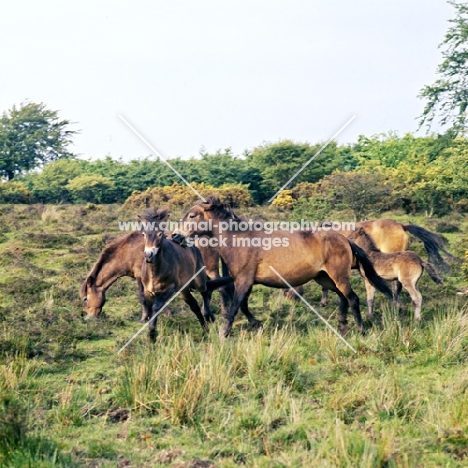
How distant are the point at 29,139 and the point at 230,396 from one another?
143 ft

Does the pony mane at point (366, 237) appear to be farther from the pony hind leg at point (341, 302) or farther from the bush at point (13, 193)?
the bush at point (13, 193)

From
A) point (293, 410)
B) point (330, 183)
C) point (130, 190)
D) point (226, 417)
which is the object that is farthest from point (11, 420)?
point (130, 190)

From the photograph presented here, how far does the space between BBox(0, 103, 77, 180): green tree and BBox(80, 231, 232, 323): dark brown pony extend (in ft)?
123

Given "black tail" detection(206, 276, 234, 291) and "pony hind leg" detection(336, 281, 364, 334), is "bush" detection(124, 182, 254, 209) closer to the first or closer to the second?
"black tail" detection(206, 276, 234, 291)

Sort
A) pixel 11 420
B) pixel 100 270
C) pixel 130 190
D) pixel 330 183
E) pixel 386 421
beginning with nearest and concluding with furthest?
1. pixel 11 420
2. pixel 386 421
3. pixel 100 270
4. pixel 330 183
5. pixel 130 190

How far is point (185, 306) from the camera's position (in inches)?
476

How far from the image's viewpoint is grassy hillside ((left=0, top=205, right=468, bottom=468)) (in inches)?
221

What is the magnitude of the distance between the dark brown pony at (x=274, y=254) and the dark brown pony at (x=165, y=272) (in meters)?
0.47

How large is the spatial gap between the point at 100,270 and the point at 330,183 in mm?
17453

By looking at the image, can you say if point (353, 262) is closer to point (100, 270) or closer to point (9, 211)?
point (100, 270)

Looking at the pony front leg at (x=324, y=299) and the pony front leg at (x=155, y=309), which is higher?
the pony front leg at (x=155, y=309)

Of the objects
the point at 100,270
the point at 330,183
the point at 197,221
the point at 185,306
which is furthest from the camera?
the point at 330,183

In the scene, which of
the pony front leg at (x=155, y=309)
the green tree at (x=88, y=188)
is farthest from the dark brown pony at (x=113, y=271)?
the green tree at (x=88, y=188)

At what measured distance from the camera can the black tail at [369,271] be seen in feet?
35.1
